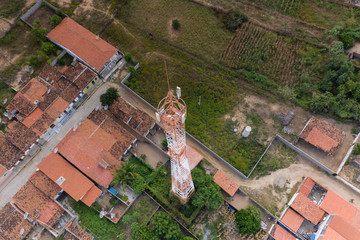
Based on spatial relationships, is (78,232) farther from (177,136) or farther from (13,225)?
(177,136)

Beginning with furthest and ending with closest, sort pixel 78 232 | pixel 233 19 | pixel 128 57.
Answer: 1. pixel 233 19
2. pixel 128 57
3. pixel 78 232

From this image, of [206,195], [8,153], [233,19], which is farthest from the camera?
[233,19]

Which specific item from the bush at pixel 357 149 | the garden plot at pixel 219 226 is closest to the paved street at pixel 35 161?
the garden plot at pixel 219 226

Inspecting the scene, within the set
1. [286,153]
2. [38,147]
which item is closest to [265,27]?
[286,153]

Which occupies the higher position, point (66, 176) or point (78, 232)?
point (66, 176)

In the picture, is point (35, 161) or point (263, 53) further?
point (263, 53)

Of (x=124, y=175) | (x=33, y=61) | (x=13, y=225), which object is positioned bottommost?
(x=13, y=225)

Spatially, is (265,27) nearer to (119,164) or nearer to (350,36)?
(350,36)

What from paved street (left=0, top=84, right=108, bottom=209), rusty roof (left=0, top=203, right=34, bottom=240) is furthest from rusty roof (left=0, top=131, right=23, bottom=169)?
rusty roof (left=0, top=203, right=34, bottom=240)

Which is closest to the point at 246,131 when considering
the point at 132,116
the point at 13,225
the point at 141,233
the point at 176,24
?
the point at 132,116
